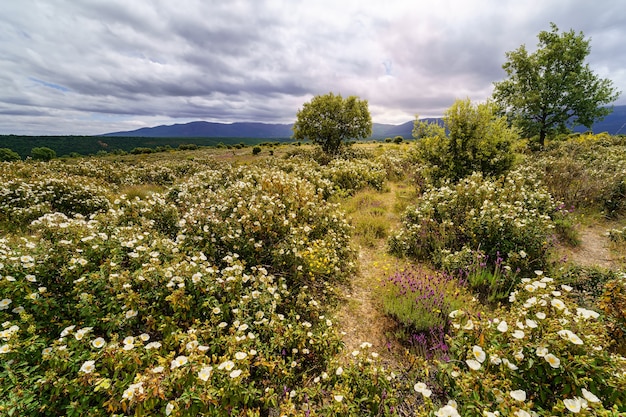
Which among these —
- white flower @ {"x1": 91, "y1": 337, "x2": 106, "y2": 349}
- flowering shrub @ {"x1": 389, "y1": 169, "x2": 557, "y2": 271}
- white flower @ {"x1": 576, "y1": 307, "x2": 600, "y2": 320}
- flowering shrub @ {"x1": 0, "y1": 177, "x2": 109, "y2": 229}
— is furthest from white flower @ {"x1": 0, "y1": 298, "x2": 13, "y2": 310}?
flowering shrub @ {"x1": 389, "y1": 169, "x2": 557, "y2": 271}

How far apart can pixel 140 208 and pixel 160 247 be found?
9.03ft

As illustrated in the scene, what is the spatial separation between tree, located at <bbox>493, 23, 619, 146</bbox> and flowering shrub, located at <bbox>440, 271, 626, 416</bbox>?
77.8 feet

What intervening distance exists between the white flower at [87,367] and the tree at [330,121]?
26.1m

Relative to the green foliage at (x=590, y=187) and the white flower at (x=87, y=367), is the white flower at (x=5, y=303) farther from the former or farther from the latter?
the green foliage at (x=590, y=187)

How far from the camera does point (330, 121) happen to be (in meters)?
26.3

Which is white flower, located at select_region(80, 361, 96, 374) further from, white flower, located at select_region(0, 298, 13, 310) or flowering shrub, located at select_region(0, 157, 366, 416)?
white flower, located at select_region(0, 298, 13, 310)

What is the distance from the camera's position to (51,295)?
10.9 feet

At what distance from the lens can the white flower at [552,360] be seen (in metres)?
2.09

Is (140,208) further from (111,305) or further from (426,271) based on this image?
(426,271)

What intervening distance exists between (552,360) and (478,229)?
4.52 meters

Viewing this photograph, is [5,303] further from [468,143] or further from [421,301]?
[468,143]

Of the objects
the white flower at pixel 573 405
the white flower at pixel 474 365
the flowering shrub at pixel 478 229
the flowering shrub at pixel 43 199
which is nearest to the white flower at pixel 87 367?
the white flower at pixel 474 365

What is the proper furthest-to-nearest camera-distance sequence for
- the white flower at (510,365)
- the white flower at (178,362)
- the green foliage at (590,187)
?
the green foliage at (590,187) < the white flower at (178,362) < the white flower at (510,365)

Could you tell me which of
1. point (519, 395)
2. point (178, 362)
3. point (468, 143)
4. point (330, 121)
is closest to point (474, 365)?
point (519, 395)
